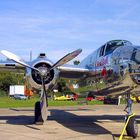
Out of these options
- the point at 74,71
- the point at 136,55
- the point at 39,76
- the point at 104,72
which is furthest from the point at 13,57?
the point at 136,55

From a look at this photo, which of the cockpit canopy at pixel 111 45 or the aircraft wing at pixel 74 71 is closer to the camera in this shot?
the cockpit canopy at pixel 111 45

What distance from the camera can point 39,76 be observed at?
580 inches

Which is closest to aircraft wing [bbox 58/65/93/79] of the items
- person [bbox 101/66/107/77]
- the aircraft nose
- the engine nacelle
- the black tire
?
the engine nacelle

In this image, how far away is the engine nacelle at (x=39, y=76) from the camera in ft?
48.2

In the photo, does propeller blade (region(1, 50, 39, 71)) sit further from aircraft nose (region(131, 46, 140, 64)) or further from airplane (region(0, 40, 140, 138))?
aircraft nose (region(131, 46, 140, 64))

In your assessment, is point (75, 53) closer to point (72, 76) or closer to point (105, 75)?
point (105, 75)

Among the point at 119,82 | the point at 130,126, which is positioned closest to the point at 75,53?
the point at 119,82

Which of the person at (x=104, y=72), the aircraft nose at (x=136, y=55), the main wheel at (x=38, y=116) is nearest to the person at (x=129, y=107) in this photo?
the person at (x=104, y=72)

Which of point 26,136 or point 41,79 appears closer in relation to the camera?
point 26,136

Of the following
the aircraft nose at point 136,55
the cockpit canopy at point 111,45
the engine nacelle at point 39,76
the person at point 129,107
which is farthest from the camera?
the engine nacelle at point 39,76

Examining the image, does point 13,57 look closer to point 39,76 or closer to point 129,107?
point 39,76

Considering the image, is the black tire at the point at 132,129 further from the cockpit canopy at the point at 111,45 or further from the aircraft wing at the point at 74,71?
the aircraft wing at the point at 74,71

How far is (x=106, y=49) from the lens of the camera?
13906 mm

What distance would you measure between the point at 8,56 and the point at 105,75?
14.2 ft
